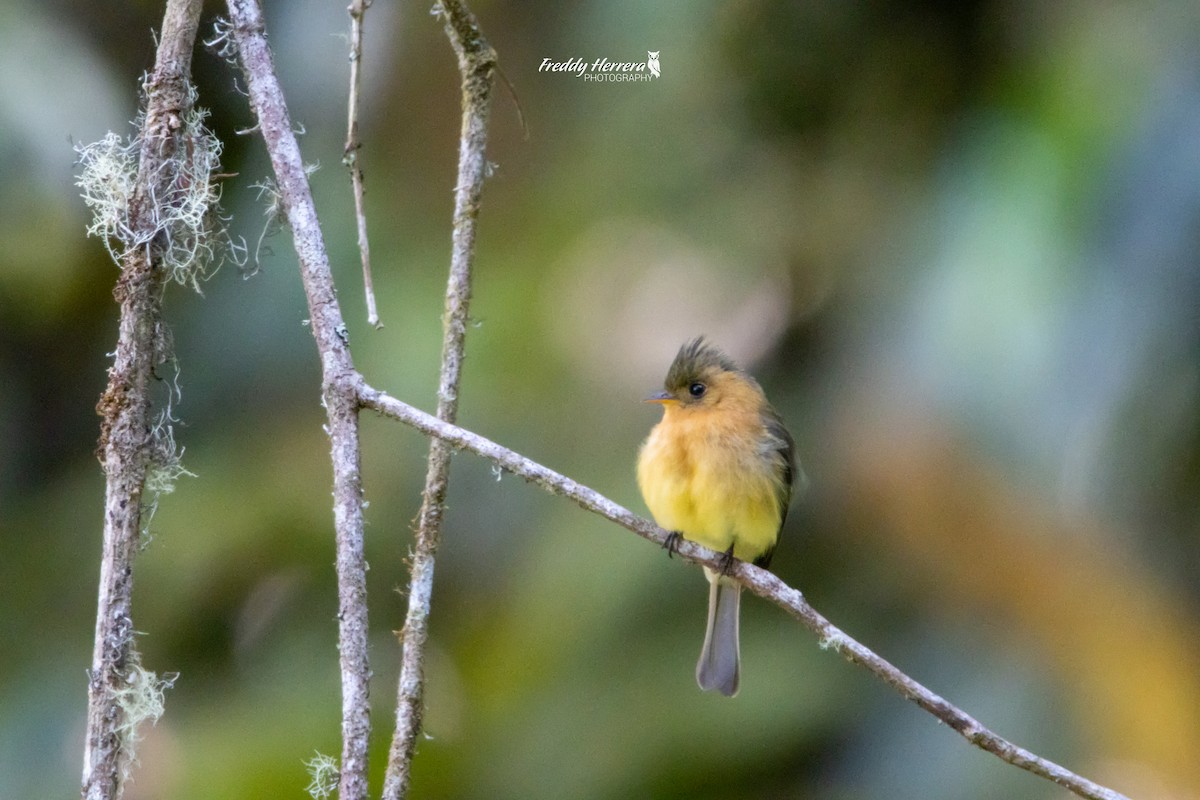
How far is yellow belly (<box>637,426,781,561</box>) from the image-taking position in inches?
158

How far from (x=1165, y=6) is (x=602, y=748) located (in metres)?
3.57

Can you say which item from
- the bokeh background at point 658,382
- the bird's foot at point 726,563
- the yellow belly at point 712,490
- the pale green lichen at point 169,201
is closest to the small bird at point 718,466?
the yellow belly at point 712,490

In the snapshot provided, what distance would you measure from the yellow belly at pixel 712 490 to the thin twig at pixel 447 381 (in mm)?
1545

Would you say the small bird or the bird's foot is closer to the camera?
the bird's foot

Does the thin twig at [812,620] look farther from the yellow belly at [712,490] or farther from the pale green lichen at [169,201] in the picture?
the yellow belly at [712,490]

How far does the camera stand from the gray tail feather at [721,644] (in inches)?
179

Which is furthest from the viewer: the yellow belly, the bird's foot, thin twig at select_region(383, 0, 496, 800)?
the yellow belly

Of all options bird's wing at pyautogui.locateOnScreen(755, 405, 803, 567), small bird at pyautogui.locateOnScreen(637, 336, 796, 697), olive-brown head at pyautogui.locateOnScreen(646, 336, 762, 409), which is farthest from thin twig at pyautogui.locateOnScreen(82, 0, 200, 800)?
bird's wing at pyautogui.locateOnScreen(755, 405, 803, 567)

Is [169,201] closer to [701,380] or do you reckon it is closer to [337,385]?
[337,385]

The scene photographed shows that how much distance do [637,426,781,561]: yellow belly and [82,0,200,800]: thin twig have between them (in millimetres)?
2161

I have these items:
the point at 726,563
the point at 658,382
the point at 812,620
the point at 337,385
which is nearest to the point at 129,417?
the point at 337,385

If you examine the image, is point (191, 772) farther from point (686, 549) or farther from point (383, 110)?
point (383, 110)

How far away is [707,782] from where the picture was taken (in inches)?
200

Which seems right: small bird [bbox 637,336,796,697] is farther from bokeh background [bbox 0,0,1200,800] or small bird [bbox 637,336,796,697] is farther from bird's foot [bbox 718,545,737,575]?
bokeh background [bbox 0,0,1200,800]
